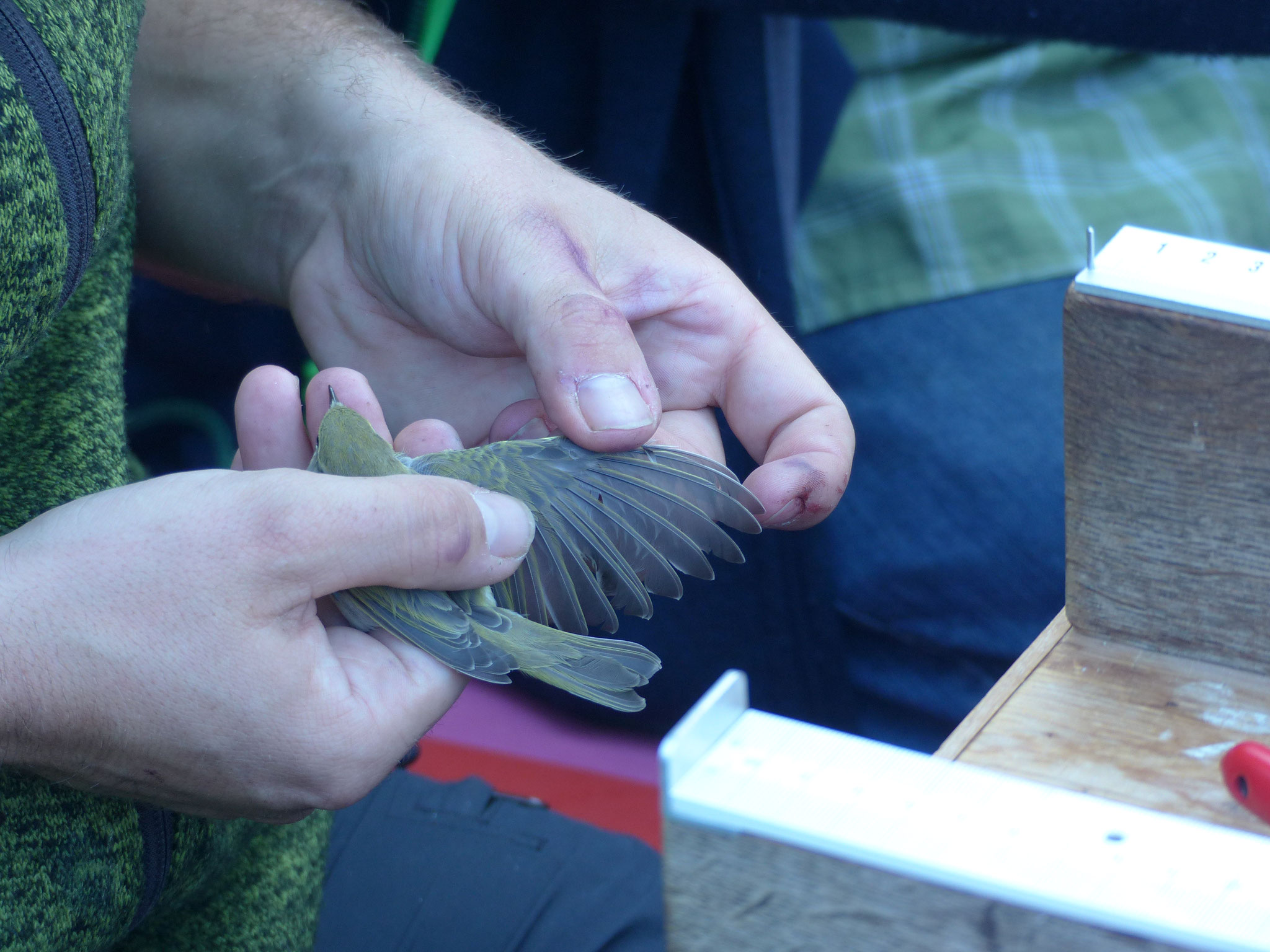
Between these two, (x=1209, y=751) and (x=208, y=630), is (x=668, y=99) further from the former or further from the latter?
(x=1209, y=751)

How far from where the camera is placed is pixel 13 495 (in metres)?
1.07

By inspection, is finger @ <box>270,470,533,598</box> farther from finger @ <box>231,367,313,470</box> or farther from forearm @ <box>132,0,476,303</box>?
forearm @ <box>132,0,476,303</box>

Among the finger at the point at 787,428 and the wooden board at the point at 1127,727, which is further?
the finger at the point at 787,428

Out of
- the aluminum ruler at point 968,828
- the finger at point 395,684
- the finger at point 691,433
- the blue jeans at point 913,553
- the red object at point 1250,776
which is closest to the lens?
the aluminum ruler at point 968,828

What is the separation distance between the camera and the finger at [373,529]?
3.18 feet

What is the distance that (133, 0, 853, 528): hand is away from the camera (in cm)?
118

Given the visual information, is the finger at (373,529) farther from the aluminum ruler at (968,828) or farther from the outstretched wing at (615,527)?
the aluminum ruler at (968,828)

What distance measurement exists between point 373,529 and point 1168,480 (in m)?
0.64

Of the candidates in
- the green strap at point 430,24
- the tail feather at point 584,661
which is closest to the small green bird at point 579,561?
the tail feather at point 584,661

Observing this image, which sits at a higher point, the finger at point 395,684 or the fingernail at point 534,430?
the fingernail at point 534,430

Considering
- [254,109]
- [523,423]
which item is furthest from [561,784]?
[254,109]

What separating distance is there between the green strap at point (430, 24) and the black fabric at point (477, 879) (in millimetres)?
1124

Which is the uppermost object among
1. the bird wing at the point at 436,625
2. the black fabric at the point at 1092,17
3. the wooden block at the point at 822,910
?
the black fabric at the point at 1092,17

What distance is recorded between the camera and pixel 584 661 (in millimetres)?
1117
